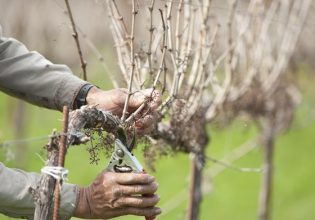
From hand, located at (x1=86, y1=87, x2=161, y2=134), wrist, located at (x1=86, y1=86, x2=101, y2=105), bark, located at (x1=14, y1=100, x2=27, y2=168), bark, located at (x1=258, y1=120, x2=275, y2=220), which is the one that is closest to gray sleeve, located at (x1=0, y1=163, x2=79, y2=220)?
hand, located at (x1=86, y1=87, x2=161, y2=134)

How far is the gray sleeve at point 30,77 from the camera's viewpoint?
4.46 m

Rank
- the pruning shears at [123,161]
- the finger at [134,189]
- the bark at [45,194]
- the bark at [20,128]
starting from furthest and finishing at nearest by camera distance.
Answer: the bark at [20,128], the pruning shears at [123,161], the finger at [134,189], the bark at [45,194]

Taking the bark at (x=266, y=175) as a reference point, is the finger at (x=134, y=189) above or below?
below

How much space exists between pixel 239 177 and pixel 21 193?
45.9 feet

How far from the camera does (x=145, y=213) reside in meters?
3.62

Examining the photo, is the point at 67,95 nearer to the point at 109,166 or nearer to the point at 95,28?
the point at 109,166

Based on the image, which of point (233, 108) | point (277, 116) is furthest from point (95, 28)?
point (233, 108)

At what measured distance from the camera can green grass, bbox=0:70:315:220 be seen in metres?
15.6

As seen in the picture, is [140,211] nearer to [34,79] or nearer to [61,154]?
[61,154]

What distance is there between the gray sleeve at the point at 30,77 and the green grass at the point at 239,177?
891 cm

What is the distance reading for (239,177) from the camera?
684 inches

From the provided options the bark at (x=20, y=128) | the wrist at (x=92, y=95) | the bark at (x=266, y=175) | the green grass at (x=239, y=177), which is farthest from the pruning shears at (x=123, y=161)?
the green grass at (x=239, y=177)

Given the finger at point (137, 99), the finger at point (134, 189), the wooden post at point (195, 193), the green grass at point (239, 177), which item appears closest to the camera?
the finger at point (134, 189)

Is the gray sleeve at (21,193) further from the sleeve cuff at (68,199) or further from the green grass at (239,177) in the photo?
the green grass at (239,177)
